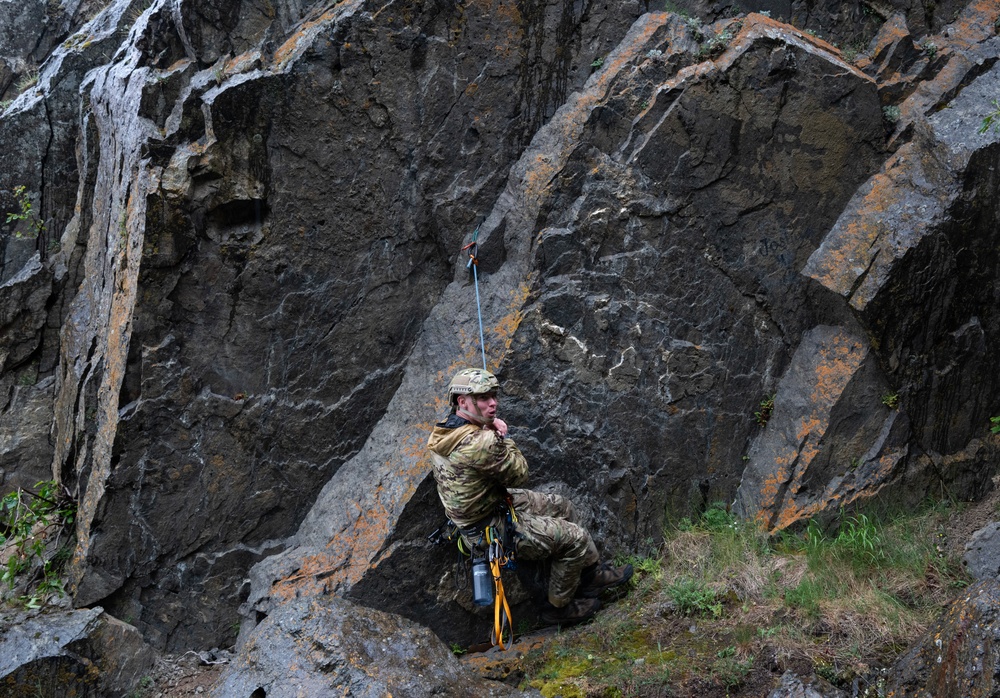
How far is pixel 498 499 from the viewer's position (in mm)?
6543

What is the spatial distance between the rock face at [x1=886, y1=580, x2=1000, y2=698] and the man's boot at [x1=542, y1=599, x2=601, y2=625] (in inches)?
91.1

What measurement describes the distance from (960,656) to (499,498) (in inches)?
126

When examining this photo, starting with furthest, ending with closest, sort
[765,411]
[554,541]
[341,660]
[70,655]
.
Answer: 1. [765,411]
2. [554,541]
3. [70,655]
4. [341,660]

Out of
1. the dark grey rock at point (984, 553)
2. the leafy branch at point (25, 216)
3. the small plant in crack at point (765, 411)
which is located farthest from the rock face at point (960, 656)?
the leafy branch at point (25, 216)

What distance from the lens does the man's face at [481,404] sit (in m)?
6.38

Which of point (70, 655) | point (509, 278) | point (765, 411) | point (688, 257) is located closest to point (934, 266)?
point (765, 411)

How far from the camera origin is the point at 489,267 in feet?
25.2

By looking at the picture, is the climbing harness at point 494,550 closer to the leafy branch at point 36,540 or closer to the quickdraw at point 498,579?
the quickdraw at point 498,579

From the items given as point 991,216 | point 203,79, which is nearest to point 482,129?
point 203,79

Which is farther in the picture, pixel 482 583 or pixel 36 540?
pixel 36 540

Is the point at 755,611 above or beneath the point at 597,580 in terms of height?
beneath

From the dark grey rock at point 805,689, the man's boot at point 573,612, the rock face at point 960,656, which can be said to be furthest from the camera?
the man's boot at point 573,612

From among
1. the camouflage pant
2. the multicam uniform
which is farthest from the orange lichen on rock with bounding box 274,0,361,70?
the camouflage pant

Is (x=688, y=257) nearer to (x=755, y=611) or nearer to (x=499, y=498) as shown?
(x=499, y=498)
